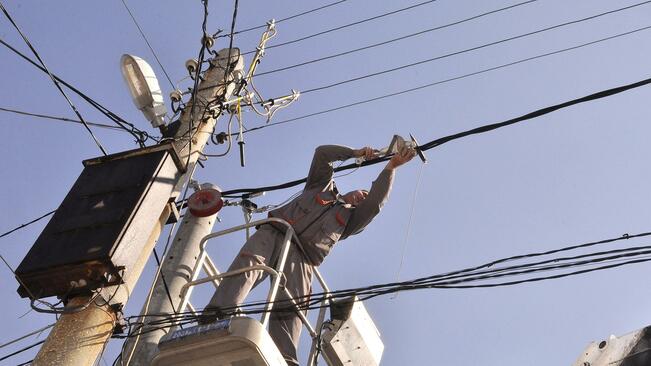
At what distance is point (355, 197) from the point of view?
902 cm

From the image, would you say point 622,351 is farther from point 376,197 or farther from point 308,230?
point 308,230

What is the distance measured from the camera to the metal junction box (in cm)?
711

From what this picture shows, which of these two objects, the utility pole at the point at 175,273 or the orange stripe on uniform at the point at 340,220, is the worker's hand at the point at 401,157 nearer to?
the orange stripe on uniform at the point at 340,220

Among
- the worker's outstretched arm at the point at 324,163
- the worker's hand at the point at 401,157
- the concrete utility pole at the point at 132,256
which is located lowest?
the concrete utility pole at the point at 132,256

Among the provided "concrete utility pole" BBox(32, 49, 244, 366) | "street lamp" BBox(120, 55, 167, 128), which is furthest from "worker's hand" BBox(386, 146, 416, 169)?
"street lamp" BBox(120, 55, 167, 128)

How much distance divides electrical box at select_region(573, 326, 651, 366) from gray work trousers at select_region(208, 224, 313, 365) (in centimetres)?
310

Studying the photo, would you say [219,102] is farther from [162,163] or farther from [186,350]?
[186,350]

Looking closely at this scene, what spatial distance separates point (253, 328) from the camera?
6.52 metres

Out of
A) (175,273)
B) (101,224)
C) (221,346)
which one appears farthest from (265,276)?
(221,346)

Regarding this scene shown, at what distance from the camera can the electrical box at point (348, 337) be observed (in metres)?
8.35

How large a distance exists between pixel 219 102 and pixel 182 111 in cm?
43

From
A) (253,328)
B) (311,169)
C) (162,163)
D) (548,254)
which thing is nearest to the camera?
(253,328)

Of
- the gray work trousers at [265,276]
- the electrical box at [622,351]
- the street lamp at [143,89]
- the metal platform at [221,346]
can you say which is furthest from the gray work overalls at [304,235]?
the electrical box at [622,351]

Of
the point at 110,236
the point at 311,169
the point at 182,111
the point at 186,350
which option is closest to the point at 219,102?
the point at 182,111
